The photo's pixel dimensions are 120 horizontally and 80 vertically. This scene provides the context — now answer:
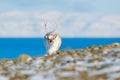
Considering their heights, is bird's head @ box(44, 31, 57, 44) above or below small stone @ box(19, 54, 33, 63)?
above

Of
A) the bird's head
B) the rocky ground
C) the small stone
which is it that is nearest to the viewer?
the rocky ground

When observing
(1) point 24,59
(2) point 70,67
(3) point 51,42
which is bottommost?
(2) point 70,67

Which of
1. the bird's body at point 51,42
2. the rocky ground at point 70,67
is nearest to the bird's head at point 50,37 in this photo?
the bird's body at point 51,42

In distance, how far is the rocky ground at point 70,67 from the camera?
13.1 metres

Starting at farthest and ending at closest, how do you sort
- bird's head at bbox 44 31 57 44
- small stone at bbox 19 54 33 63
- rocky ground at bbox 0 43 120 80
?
bird's head at bbox 44 31 57 44
small stone at bbox 19 54 33 63
rocky ground at bbox 0 43 120 80

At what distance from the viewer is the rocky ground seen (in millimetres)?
13102

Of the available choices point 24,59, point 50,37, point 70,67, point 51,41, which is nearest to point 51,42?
point 51,41

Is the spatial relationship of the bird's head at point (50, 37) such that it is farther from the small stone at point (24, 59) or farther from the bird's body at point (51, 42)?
the small stone at point (24, 59)

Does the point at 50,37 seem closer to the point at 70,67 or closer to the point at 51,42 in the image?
the point at 51,42

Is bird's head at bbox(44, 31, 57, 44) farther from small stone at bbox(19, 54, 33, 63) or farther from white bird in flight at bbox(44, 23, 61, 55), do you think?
small stone at bbox(19, 54, 33, 63)

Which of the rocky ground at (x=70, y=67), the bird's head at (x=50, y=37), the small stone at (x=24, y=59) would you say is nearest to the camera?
the rocky ground at (x=70, y=67)

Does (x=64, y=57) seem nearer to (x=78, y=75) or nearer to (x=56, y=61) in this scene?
(x=56, y=61)

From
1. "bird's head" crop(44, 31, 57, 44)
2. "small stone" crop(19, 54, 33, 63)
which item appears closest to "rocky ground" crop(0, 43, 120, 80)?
"small stone" crop(19, 54, 33, 63)

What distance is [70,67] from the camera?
13.8m
